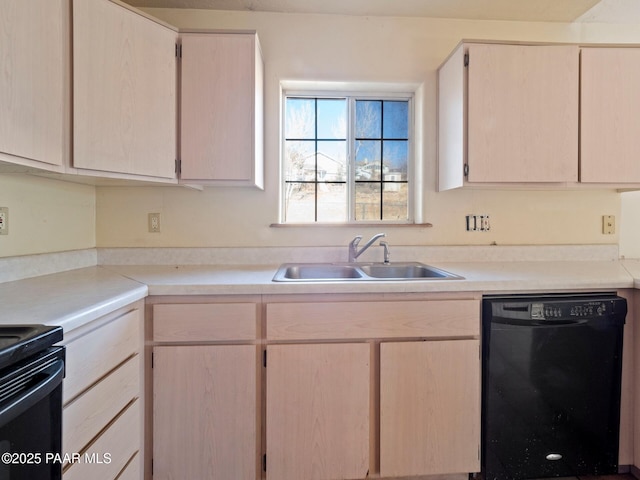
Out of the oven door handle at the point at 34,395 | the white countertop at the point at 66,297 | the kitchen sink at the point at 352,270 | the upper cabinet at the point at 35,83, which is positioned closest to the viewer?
the oven door handle at the point at 34,395

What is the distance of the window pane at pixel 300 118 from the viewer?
207 cm

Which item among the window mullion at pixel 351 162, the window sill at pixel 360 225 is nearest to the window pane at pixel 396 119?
the window mullion at pixel 351 162

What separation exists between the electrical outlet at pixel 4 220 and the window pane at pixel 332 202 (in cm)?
150

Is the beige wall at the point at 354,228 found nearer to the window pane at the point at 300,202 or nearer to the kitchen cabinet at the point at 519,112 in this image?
the window pane at the point at 300,202

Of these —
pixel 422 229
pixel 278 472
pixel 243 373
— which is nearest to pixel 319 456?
pixel 278 472

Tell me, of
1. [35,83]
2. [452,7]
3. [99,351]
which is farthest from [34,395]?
[452,7]

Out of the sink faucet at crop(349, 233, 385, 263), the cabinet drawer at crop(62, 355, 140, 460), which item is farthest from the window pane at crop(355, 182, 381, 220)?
the cabinet drawer at crop(62, 355, 140, 460)

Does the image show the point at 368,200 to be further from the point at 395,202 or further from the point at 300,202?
the point at 300,202

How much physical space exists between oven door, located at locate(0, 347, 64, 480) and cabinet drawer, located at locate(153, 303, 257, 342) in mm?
472

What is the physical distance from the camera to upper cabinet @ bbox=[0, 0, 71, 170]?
1016 millimetres

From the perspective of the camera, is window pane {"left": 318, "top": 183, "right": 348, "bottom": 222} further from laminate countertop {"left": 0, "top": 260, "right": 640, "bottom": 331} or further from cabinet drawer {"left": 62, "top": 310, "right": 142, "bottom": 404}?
cabinet drawer {"left": 62, "top": 310, "right": 142, "bottom": 404}

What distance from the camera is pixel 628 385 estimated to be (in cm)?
142

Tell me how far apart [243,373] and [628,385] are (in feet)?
5.54

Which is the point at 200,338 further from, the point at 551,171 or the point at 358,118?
the point at 551,171
